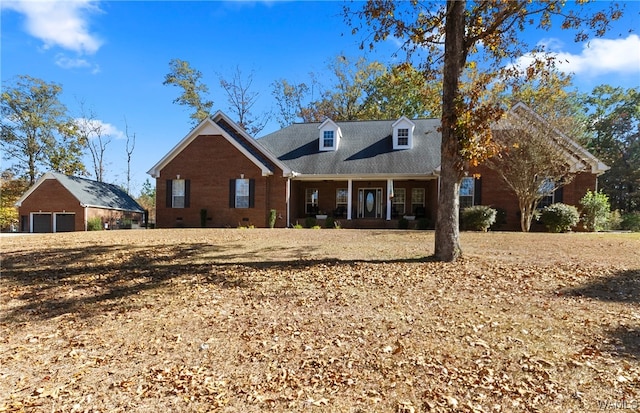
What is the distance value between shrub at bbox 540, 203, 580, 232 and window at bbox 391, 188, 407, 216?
7.45 metres

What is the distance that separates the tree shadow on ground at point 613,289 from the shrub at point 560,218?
8.67 meters

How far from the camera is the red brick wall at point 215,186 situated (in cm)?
1959

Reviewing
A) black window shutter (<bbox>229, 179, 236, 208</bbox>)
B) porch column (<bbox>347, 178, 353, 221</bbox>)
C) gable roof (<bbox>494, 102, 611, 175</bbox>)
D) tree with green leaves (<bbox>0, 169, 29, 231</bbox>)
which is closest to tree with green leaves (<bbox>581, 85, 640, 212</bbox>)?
gable roof (<bbox>494, 102, 611, 175</bbox>)

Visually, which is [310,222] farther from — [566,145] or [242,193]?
[566,145]

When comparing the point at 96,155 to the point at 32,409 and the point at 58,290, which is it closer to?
the point at 58,290

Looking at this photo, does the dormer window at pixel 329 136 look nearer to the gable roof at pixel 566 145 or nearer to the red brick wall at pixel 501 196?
the red brick wall at pixel 501 196

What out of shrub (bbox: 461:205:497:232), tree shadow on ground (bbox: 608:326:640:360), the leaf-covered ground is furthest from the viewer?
shrub (bbox: 461:205:497:232)

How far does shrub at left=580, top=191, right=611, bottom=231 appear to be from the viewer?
51.4 ft

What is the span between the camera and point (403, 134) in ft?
70.3

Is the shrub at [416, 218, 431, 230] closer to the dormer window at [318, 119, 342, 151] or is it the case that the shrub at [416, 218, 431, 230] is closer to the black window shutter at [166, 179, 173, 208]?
the dormer window at [318, 119, 342, 151]

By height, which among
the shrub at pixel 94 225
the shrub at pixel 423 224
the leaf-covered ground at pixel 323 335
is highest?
the shrub at pixel 423 224

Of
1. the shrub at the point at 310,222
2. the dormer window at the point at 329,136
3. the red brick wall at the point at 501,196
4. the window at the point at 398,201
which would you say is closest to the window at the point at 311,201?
Result: the shrub at the point at 310,222

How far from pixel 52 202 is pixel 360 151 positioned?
861 inches

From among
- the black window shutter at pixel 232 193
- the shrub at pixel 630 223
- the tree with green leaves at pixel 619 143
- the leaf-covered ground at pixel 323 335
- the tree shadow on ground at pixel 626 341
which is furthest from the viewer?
the tree with green leaves at pixel 619 143
